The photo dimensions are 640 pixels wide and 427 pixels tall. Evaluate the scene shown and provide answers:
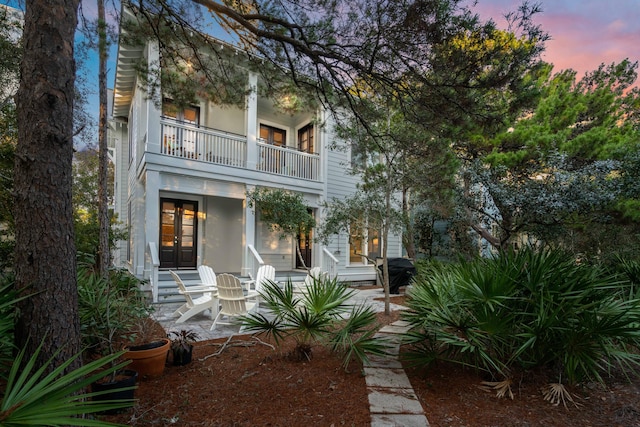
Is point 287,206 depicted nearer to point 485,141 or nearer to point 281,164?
point 281,164

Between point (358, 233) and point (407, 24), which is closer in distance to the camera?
point (407, 24)

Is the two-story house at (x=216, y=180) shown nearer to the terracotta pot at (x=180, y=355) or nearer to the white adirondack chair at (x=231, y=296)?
the white adirondack chair at (x=231, y=296)

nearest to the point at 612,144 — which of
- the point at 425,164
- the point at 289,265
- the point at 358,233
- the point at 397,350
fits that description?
the point at 425,164

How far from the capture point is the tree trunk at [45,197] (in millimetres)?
2338

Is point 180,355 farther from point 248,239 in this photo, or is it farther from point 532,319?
point 248,239

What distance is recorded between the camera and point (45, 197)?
2.38 meters

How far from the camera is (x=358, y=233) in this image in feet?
30.8

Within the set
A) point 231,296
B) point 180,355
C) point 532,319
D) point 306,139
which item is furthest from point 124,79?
point 532,319

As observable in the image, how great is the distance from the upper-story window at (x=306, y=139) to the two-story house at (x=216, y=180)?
0.04 metres

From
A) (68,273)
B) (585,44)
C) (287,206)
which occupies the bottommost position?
(68,273)

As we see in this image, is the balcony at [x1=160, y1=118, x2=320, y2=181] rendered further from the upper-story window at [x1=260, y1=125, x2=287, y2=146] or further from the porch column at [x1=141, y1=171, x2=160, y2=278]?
the upper-story window at [x1=260, y1=125, x2=287, y2=146]

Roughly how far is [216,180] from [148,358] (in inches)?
256

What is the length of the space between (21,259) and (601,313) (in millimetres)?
4680

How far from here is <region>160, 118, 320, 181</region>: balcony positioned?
8.87 m
